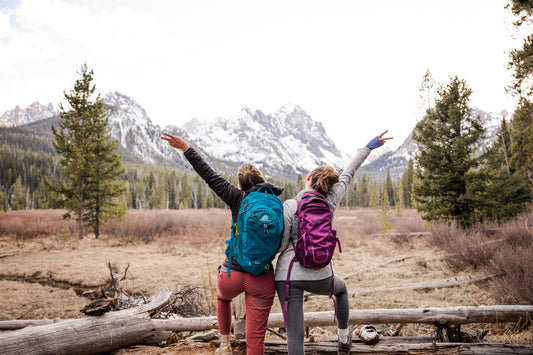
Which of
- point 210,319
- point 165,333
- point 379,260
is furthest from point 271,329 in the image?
point 379,260

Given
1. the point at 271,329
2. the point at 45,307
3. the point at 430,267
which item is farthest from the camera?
the point at 430,267

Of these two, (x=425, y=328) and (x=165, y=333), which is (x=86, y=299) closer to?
(x=165, y=333)

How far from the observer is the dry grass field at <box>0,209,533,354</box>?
6.20 m

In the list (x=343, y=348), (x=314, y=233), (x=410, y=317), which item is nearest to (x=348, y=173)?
(x=314, y=233)

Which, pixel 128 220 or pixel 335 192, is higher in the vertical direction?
pixel 335 192

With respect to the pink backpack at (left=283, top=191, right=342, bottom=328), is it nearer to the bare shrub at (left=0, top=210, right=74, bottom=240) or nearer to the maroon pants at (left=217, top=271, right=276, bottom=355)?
the maroon pants at (left=217, top=271, right=276, bottom=355)

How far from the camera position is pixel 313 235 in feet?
7.48

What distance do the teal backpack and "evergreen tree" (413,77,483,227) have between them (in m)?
10.7

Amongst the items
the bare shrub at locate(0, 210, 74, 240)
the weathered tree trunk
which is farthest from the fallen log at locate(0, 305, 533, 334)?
the bare shrub at locate(0, 210, 74, 240)

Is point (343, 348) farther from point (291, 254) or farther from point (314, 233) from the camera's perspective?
point (314, 233)

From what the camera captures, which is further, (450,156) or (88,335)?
(450,156)

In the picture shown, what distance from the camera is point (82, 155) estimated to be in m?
15.3

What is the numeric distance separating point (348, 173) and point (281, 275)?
120cm

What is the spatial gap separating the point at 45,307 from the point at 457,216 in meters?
12.9
